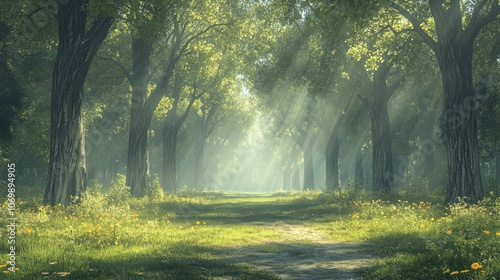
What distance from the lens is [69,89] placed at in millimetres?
16547

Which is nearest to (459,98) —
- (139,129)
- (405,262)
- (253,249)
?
(253,249)

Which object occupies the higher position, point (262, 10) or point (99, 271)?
point (262, 10)

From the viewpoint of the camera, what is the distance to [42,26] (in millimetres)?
19516

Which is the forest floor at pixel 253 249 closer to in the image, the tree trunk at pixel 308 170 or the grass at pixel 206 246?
the grass at pixel 206 246

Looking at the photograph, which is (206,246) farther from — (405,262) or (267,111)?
(267,111)

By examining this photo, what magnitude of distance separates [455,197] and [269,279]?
12410 mm

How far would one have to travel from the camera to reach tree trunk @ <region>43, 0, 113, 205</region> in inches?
641

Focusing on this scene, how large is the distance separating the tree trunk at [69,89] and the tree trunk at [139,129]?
10174 mm

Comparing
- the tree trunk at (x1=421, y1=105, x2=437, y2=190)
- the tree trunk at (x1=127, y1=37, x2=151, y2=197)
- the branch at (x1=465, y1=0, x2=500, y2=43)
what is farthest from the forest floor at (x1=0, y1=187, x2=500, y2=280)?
the tree trunk at (x1=421, y1=105, x2=437, y2=190)

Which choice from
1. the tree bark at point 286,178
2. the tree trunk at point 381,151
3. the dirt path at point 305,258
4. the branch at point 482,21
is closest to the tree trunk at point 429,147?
the tree trunk at point 381,151

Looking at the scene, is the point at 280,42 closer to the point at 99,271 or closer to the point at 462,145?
the point at 462,145

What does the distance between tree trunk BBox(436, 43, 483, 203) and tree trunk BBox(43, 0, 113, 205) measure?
1306 cm

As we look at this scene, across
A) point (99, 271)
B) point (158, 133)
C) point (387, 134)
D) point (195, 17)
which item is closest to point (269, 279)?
point (99, 271)

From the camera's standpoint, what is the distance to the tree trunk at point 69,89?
1628cm
